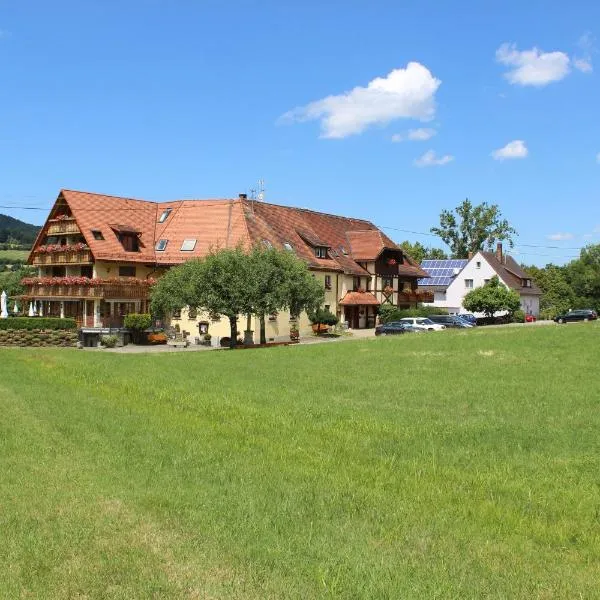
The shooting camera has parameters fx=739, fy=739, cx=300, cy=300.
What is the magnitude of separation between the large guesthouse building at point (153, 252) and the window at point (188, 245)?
0.13 m

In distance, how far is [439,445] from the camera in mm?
14125

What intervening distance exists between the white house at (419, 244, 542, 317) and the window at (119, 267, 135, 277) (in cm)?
4802

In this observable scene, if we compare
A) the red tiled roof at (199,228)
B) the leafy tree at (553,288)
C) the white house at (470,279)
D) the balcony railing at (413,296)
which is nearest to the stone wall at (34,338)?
the red tiled roof at (199,228)

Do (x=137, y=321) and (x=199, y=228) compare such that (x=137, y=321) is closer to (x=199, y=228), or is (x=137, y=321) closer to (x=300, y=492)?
(x=199, y=228)

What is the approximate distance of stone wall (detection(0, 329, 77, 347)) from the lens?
53844 millimetres

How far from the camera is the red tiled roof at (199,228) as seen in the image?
200ft

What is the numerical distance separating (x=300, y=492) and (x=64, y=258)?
54.6 metres

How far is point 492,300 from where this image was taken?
251ft

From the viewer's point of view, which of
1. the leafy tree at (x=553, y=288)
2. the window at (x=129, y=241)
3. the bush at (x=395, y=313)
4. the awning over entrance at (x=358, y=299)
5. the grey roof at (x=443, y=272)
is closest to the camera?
the window at (x=129, y=241)

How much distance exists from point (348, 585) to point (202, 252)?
2200 inches

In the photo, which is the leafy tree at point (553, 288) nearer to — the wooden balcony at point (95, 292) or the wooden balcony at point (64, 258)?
the wooden balcony at point (95, 292)

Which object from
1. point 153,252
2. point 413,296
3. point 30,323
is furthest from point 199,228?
point 413,296

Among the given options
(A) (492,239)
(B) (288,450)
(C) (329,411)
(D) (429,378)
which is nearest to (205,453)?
(B) (288,450)

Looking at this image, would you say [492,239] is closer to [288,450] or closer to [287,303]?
[287,303]
